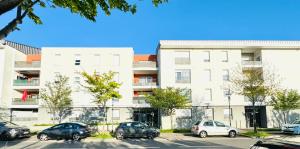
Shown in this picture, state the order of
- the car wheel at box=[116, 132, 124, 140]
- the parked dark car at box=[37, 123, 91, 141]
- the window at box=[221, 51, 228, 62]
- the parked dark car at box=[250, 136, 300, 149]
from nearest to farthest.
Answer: the parked dark car at box=[250, 136, 300, 149] < the parked dark car at box=[37, 123, 91, 141] < the car wheel at box=[116, 132, 124, 140] < the window at box=[221, 51, 228, 62]

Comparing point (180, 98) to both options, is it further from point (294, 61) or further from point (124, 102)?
point (294, 61)

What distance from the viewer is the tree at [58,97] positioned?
35.2m

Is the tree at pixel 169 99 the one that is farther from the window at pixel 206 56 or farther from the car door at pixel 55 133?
the car door at pixel 55 133

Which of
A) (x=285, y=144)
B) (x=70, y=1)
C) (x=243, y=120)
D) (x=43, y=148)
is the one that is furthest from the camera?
(x=243, y=120)

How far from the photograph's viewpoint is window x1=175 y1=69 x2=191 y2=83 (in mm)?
37531

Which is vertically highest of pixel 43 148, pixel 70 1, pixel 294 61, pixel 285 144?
pixel 294 61

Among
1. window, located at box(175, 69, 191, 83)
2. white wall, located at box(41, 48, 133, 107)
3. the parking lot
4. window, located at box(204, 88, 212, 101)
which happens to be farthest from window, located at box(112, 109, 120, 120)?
the parking lot

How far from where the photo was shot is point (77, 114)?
124 feet

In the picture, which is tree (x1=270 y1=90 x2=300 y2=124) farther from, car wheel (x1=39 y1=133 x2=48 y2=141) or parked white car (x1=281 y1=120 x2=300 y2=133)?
car wheel (x1=39 y1=133 x2=48 y2=141)

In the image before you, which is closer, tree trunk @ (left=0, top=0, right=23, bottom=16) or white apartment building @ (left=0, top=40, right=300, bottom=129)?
tree trunk @ (left=0, top=0, right=23, bottom=16)

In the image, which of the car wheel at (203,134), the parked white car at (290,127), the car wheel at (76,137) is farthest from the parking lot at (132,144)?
the parked white car at (290,127)

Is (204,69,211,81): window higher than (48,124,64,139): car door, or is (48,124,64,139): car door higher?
(204,69,211,81): window

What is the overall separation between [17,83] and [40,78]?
3010 millimetres

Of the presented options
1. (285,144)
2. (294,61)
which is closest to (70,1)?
(285,144)
